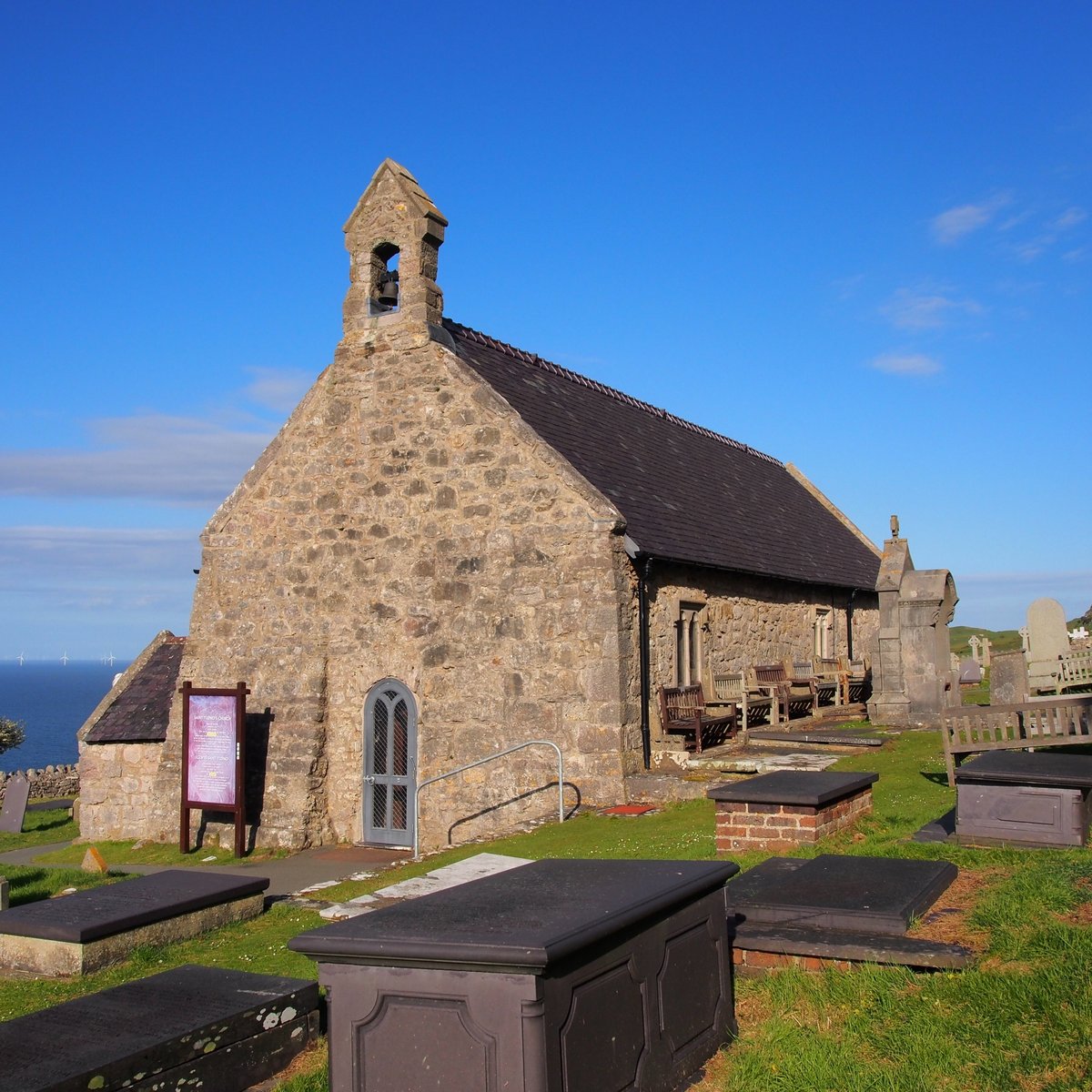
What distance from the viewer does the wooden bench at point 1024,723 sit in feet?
39.7

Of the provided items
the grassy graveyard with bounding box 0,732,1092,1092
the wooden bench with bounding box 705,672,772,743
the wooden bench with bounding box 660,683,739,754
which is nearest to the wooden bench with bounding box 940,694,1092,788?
the grassy graveyard with bounding box 0,732,1092,1092

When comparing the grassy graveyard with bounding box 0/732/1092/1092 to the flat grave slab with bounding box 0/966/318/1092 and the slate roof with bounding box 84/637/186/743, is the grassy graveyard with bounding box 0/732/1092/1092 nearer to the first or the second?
the flat grave slab with bounding box 0/966/318/1092

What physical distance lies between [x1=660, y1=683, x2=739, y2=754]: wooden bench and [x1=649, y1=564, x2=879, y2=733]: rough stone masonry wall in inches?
9.5

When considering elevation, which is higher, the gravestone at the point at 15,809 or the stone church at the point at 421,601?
the stone church at the point at 421,601

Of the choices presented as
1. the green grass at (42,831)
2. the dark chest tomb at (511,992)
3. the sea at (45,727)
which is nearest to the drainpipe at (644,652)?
the dark chest tomb at (511,992)

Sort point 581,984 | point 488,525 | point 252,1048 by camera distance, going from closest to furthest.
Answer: point 581,984, point 252,1048, point 488,525

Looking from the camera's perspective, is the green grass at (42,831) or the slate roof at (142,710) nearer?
the slate roof at (142,710)

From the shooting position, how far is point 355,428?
18125 millimetres

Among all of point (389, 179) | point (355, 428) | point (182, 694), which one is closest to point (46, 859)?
point (182, 694)

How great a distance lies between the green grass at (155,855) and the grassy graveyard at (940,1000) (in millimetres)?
8283

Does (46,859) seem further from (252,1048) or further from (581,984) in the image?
(581,984)

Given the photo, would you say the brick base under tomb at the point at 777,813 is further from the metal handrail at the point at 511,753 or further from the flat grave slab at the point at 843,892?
the metal handrail at the point at 511,753

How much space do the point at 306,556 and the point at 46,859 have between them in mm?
6792

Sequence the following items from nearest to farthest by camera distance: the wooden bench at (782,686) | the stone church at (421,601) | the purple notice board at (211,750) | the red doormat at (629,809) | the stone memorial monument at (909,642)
Result: the red doormat at (629,809) < the stone church at (421,601) < the purple notice board at (211,750) < the stone memorial monument at (909,642) < the wooden bench at (782,686)
